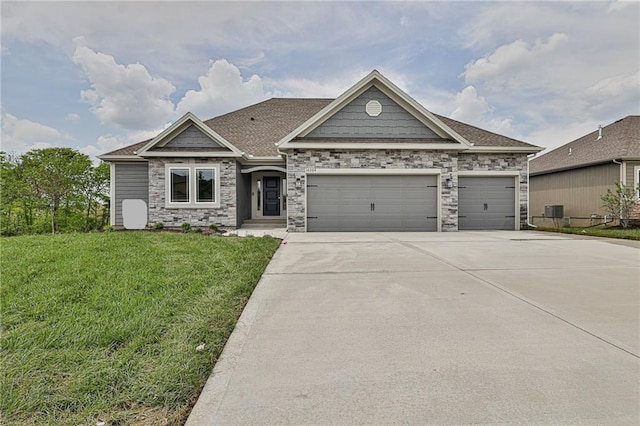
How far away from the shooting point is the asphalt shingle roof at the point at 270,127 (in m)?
13.9

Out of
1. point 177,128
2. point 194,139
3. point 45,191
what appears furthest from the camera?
point 45,191

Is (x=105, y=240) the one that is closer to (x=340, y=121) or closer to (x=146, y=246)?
(x=146, y=246)

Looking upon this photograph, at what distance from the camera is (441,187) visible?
1266 centimetres

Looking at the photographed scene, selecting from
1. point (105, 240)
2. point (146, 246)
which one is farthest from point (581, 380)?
point (105, 240)

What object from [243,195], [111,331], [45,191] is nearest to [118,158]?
[45,191]

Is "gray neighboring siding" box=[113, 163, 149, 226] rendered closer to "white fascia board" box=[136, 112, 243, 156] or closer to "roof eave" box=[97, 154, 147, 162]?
"roof eave" box=[97, 154, 147, 162]

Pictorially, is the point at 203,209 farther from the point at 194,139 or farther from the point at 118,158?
the point at 118,158

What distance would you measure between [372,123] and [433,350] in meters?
10.9

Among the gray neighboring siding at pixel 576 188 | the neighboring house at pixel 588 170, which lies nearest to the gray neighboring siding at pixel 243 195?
the neighboring house at pixel 588 170

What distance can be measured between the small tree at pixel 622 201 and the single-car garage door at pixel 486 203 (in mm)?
3855

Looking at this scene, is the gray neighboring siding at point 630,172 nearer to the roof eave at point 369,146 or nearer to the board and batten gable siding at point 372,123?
the roof eave at point 369,146

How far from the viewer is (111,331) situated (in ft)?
9.69

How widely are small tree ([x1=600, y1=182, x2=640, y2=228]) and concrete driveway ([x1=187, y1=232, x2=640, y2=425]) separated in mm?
10486

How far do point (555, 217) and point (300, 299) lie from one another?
56.3 ft
